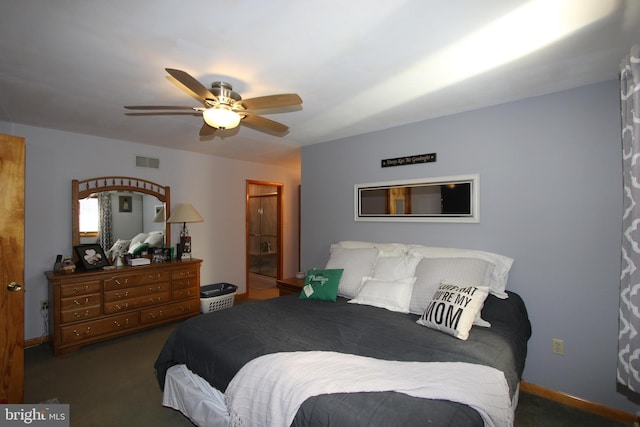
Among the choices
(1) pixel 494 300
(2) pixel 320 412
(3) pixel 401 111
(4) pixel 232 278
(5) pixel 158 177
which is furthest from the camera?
(4) pixel 232 278

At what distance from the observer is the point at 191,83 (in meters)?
1.60

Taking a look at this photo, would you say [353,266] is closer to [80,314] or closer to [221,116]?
[221,116]

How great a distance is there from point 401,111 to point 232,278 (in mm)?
3729

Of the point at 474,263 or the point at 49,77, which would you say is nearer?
the point at 49,77

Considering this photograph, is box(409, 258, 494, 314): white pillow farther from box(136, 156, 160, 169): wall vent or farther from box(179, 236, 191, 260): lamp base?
box(136, 156, 160, 169): wall vent

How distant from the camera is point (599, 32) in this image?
153 cm

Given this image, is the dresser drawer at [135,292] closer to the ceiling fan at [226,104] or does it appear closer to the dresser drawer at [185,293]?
the dresser drawer at [185,293]

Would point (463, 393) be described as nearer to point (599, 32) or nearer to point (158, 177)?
point (599, 32)

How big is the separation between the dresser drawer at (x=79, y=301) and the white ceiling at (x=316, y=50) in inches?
72.4

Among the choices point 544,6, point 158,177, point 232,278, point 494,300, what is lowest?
point 232,278

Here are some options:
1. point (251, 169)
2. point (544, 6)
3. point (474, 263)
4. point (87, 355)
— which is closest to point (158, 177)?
point (251, 169)

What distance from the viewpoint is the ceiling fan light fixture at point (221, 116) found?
1904 millimetres

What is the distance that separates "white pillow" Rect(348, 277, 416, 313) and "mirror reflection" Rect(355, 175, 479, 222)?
30.6 inches

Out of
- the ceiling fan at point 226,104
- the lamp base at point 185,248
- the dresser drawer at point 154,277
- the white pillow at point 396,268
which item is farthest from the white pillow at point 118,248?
the white pillow at point 396,268
